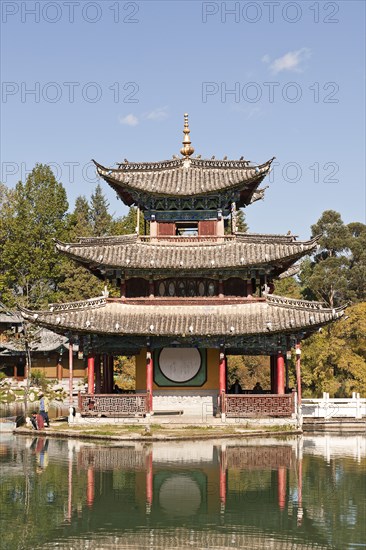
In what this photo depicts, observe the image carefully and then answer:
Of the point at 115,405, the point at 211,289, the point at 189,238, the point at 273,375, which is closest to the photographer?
the point at 115,405

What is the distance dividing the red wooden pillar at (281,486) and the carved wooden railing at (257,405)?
9530 millimetres

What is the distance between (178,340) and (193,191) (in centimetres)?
811

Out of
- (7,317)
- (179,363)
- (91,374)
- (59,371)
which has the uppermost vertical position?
(7,317)

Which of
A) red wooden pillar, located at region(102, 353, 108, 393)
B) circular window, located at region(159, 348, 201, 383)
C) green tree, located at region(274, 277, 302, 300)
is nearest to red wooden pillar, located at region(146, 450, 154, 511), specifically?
circular window, located at region(159, 348, 201, 383)

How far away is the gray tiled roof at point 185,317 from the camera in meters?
30.8

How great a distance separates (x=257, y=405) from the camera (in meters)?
31.0

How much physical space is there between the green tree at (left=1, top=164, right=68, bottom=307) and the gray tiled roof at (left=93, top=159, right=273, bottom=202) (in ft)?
119

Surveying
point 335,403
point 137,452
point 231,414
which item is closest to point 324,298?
point 335,403

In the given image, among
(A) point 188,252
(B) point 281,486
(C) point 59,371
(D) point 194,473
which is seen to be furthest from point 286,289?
(B) point 281,486

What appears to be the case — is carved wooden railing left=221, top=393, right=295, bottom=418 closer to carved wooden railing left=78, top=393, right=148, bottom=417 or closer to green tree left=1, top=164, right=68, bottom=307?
carved wooden railing left=78, top=393, right=148, bottom=417

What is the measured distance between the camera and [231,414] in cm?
3073

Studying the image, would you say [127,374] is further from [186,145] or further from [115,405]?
[186,145]

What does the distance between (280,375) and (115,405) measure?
795cm

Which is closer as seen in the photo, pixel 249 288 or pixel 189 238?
pixel 249 288
